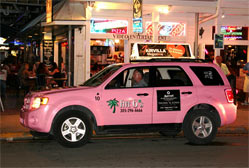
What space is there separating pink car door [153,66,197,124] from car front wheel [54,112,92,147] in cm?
150

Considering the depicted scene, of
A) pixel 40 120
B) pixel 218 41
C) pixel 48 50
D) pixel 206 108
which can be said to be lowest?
pixel 40 120

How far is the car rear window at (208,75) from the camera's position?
8.87 metres

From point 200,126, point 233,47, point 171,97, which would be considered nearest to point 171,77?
point 171,97

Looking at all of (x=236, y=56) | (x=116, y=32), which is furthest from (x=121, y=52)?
(x=236, y=56)

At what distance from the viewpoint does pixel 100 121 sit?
325 inches

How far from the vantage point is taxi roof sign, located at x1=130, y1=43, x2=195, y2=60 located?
45.6 ft

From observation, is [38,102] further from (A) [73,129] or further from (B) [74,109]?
(A) [73,129]

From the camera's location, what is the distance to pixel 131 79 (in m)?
8.98

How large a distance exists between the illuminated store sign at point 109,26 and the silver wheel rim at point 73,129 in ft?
27.4

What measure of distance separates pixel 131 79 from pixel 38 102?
2167 millimetres

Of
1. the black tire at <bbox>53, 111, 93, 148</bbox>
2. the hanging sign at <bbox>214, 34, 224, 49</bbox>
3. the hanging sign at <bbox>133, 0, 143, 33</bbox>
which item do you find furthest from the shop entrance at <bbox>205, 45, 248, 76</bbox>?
the black tire at <bbox>53, 111, 93, 148</bbox>

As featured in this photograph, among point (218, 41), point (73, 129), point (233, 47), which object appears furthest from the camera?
point (233, 47)

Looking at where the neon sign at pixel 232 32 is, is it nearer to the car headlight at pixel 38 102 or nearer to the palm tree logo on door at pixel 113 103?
the palm tree logo on door at pixel 113 103

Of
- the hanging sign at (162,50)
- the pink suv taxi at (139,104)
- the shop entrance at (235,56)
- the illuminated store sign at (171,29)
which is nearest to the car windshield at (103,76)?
the pink suv taxi at (139,104)
